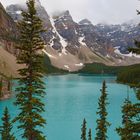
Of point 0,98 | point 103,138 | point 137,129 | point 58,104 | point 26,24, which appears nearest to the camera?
point 137,129

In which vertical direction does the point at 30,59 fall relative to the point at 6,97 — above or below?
above

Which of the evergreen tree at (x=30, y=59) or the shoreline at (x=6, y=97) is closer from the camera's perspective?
the evergreen tree at (x=30, y=59)

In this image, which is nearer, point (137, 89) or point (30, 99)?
point (137, 89)

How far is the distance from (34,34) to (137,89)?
9.30 meters

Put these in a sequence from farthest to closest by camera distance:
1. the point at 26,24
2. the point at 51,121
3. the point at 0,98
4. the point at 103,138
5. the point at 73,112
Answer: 1. the point at 0,98
2. the point at 73,112
3. the point at 51,121
4. the point at 103,138
5. the point at 26,24

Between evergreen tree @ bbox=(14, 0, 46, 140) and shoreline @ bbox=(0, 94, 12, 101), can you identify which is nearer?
evergreen tree @ bbox=(14, 0, 46, 140)

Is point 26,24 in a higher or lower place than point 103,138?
higher

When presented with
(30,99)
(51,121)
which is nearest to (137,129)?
(30,99)

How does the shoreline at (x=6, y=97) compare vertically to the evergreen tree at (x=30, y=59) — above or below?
below

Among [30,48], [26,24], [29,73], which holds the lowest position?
[29,73]

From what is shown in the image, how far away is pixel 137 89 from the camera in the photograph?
20094 millimetres

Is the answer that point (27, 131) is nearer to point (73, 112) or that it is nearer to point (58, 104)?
point (73, 112)

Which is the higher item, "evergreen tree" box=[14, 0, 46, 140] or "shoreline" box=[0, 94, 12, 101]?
"evergreen tree" box=[14, 0, 46, 140]

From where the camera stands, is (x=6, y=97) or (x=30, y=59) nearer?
(x=30, y=59)
